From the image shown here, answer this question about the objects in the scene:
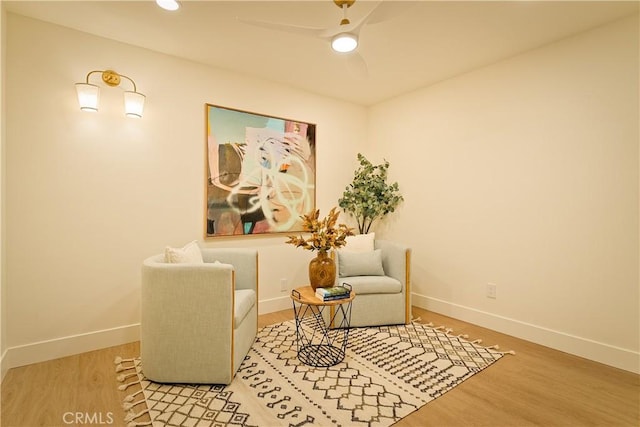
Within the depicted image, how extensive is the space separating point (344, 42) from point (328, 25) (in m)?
0.72

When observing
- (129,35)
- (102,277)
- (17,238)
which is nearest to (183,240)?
(102,277)

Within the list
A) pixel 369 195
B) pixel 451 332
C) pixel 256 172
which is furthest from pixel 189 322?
pixel 369 195

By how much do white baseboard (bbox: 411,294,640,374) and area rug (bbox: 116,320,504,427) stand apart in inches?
17.8

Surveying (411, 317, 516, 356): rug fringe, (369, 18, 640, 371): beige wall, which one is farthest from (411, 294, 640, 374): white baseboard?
(411, 317, 516, 356): rug fringe

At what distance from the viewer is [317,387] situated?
218cm

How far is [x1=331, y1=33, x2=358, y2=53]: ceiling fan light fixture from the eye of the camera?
2002 mm

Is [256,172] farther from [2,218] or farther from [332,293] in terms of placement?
[2,218]

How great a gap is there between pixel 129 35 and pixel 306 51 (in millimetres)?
1485

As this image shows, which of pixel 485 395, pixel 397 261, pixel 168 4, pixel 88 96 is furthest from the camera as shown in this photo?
pixel 397 261

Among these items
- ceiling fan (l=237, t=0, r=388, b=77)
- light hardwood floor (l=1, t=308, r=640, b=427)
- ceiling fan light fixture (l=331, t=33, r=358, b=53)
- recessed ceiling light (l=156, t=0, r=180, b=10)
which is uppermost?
recessed ceiling light (l=156, t=0, r=180, b=10)

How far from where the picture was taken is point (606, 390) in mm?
2182

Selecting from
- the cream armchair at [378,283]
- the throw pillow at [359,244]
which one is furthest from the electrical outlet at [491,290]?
the throw pillow at [359,244]

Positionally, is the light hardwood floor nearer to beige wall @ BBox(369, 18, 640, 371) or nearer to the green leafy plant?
beige wall @ BBox(369, 18, 640, 371)

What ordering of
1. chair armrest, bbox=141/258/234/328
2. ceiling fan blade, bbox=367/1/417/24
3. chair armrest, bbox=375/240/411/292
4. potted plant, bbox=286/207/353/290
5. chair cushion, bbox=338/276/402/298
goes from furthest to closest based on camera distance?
chair armrest, bbox=375/240/411/292, chair cushion, bbox=338/276/402/298, potted plant, bbox=286/207/353/290, chair armrest, bbox=141/258/234/328, ceiling fan blade, bbox=367/1/417/24
